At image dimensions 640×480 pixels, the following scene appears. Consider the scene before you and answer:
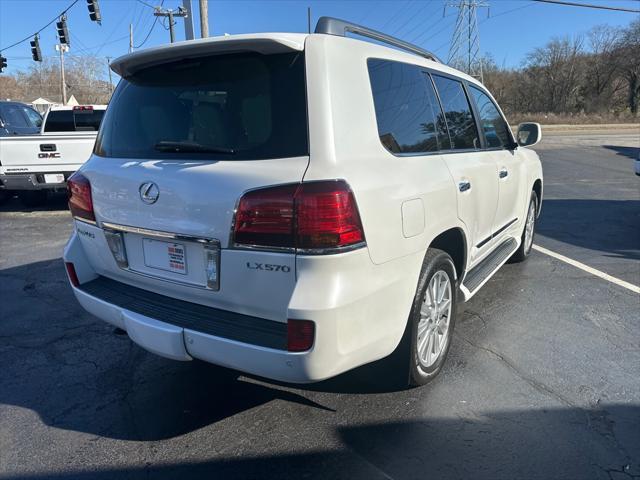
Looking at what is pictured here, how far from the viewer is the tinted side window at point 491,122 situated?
4234 millimetres

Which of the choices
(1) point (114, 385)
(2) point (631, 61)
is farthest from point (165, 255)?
(2) point (631, 61)

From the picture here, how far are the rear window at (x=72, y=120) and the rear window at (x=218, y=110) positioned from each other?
8540 millimetres

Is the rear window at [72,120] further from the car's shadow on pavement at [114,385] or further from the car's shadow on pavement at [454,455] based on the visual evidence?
the car's shadow on pavement at [454,455]

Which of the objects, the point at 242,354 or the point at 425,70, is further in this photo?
the point at 425,70

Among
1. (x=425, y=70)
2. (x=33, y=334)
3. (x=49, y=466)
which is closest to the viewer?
(x=49, y=466)

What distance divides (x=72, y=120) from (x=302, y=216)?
1016cm

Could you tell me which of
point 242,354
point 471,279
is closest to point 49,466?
point 242,354

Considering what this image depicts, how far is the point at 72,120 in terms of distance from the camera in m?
10.5

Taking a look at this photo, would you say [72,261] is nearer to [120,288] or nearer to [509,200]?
[120,288]

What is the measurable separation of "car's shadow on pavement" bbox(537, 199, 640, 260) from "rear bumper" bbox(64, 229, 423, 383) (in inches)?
191

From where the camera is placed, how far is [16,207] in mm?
10102

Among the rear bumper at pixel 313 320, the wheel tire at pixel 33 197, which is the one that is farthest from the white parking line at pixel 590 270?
the wheel tire at pixel 33 197

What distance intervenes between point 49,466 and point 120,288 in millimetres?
987

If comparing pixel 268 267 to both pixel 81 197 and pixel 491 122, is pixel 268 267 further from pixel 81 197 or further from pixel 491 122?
pixel 491 122
